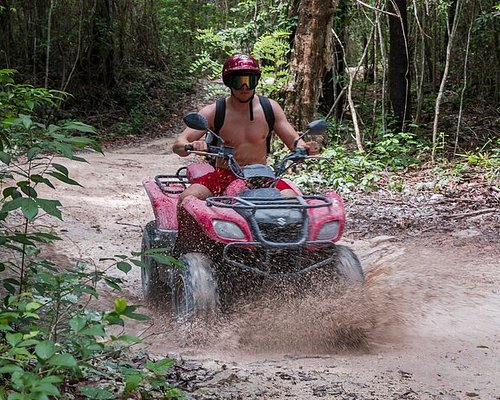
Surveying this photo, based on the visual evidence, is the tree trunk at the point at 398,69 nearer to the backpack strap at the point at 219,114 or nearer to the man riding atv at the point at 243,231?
the backpack strap at the point at 219,114

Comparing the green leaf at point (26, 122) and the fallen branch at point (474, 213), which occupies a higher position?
the green leaf at point (26, 122)

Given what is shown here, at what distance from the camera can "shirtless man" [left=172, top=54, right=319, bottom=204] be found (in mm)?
4785

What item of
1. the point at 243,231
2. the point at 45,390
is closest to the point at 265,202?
the point at 243,231

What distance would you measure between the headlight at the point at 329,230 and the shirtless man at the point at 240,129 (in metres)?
0.72

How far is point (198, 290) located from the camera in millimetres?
4078

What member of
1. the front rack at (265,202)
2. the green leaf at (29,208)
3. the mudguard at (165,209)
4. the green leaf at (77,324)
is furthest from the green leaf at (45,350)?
the mudguard at (165,209)

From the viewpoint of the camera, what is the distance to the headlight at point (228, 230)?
4105 millimetres

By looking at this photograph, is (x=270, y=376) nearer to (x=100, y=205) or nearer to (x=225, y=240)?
(x=225, y=240)

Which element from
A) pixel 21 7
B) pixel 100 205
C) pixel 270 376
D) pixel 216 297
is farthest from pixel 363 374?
pixel 21 7

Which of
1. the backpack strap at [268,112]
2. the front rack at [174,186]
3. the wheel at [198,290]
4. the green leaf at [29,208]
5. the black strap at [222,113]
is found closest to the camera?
the green leaf at [29,208]

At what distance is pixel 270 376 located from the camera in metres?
3.40

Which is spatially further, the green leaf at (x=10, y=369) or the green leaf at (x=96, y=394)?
the green leaf at (x=96, y=394)

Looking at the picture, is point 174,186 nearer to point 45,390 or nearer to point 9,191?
point 9,191

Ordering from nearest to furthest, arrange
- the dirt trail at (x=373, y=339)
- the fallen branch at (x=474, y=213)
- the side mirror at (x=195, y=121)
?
the dirt trail at (x=373, y=339) < the side mirror at (x=195, y=121) < the fallen branch at (x=474, y=213)
